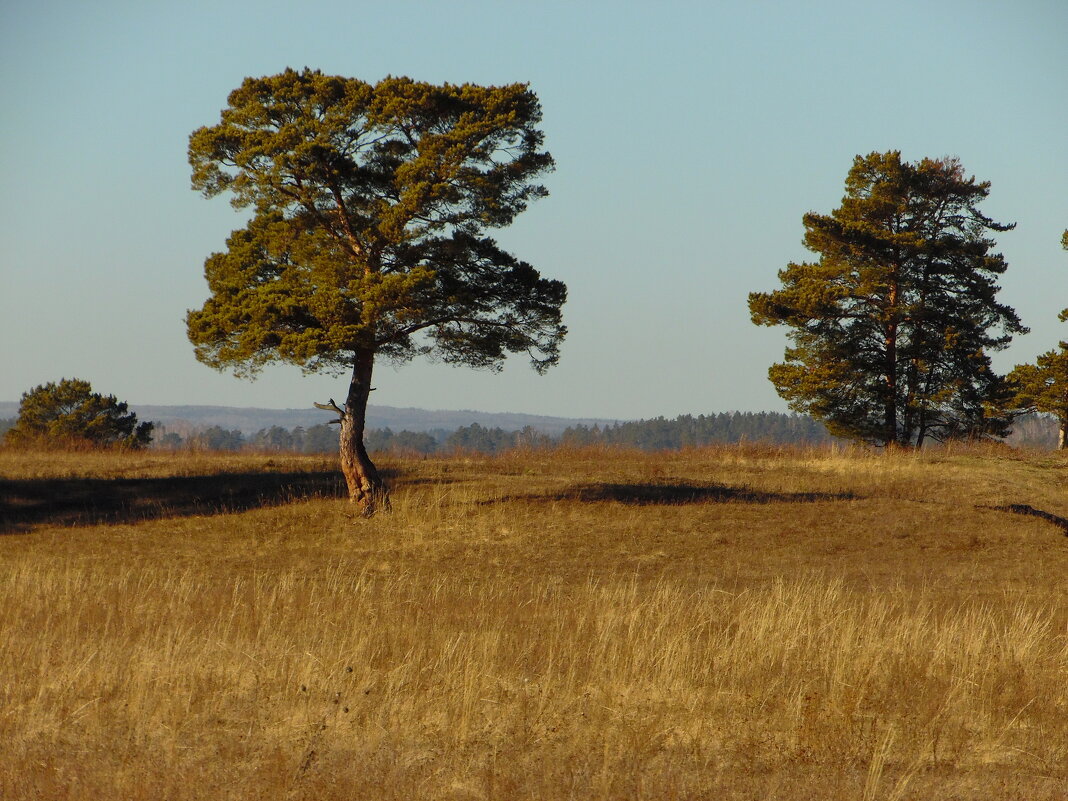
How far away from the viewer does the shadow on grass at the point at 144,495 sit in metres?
24.2

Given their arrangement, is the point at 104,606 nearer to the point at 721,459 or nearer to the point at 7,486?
the point at 7,486

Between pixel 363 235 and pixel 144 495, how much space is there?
28.8ft

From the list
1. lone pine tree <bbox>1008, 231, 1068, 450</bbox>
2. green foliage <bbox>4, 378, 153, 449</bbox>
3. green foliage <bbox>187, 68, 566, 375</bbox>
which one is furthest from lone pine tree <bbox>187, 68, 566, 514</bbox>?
green foliage <bbox>4, 378, 153, 449</bbox>

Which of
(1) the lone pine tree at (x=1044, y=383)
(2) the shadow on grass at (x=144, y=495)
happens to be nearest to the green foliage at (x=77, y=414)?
(2) the shadow on grass at (x=144, y=495)

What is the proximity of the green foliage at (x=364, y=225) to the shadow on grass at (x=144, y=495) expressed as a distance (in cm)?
372

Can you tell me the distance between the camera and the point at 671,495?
25969 millimetres

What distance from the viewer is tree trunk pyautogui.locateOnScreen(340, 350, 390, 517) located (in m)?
24.3

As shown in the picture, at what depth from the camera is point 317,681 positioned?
905 centimetres

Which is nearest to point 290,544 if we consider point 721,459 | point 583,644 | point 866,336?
point 583,644

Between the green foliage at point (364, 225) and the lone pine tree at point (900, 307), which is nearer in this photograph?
the green foliage at point (364, 225)

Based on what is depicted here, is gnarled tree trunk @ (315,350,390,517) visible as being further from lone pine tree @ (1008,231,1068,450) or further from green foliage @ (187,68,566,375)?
lone pine tree @ (1008,231,1068,450)

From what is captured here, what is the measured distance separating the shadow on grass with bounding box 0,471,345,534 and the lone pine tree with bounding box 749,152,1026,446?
63.8ft

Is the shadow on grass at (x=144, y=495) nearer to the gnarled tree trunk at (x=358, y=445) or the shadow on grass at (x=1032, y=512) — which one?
the gnarled tree trunk at (x=358, y=445)

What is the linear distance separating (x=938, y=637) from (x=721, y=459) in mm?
22938
